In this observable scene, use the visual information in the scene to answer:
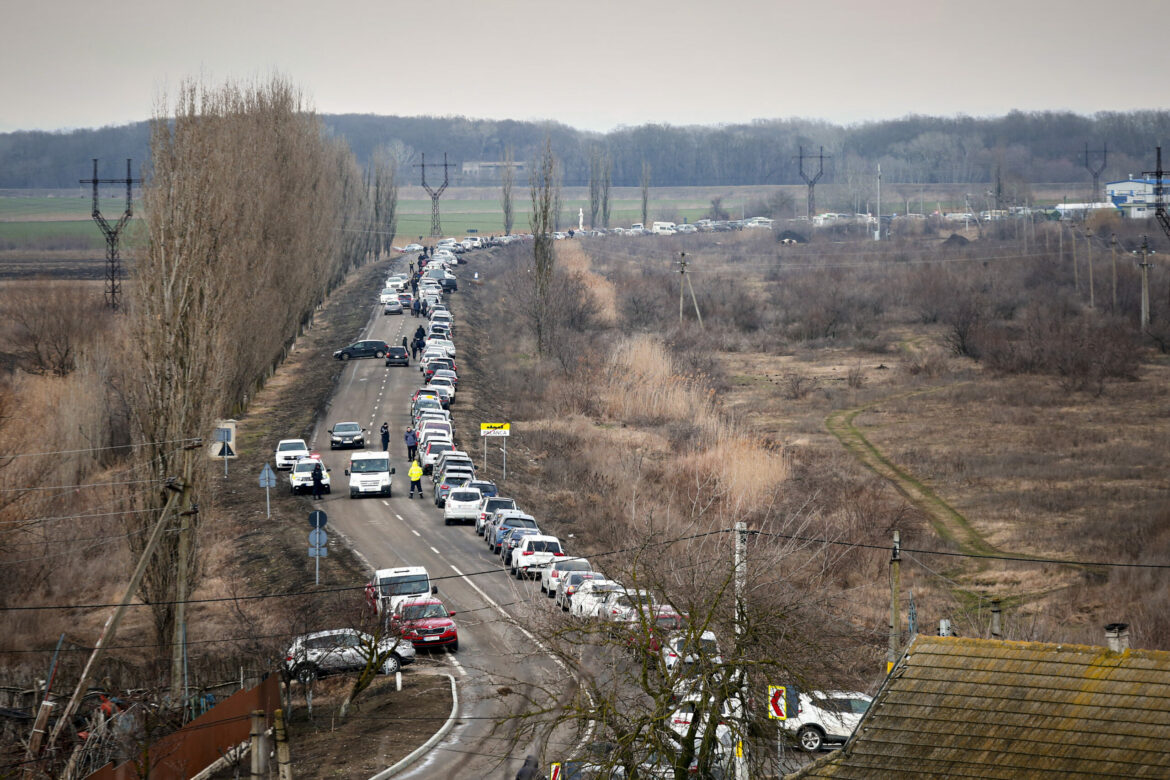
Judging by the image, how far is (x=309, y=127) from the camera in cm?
7525

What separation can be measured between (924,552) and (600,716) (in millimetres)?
24154

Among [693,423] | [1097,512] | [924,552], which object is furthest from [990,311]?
[924,552]

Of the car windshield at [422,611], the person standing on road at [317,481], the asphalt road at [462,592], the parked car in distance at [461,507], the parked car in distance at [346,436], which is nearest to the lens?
the asphalt road at [462,592]

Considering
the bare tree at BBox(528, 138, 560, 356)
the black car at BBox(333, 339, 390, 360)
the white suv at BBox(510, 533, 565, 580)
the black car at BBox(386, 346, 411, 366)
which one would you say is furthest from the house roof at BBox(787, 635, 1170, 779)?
the bare tree at BBox(528, 138, 560, 356)

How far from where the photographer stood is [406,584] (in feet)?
96.3

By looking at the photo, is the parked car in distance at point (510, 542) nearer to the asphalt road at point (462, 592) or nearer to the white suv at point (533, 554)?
the white suv at point (533, 554)

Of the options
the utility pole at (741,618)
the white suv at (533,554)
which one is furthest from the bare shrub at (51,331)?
the utility pole at (741,618)

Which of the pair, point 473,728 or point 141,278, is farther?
point 141,278

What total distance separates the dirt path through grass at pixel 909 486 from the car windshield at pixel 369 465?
19.1 metres

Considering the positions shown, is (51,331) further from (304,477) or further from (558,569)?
(558,569)

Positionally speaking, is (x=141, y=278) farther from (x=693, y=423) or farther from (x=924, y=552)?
(x=693, y=423)

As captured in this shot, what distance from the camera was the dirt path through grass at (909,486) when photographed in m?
41.2

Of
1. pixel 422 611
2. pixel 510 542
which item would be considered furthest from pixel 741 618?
pixel 510 542

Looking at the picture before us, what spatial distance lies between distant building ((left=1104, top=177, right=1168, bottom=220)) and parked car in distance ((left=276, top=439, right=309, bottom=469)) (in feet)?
442
